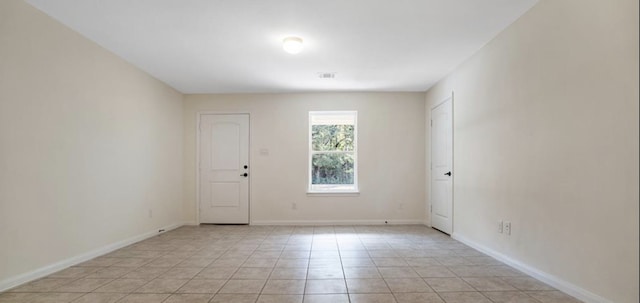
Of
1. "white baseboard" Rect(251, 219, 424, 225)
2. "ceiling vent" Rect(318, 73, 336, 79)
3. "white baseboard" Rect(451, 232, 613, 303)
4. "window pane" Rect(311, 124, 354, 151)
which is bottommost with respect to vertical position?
"white baseboard" Rect(251, 219, 424, 225)

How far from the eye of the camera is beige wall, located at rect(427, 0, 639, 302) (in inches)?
81.0

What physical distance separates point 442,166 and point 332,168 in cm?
186

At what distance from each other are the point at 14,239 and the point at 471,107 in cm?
462

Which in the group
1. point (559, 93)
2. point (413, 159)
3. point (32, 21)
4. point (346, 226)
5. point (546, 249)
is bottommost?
point (346, 226)

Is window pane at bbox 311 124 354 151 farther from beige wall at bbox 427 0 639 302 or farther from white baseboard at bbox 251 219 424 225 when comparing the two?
beige wall at bbox 427 0 639 302

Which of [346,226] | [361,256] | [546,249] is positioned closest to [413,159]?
[346,226]

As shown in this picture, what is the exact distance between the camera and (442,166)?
511 cm

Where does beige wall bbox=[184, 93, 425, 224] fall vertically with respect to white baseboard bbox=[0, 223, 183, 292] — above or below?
above

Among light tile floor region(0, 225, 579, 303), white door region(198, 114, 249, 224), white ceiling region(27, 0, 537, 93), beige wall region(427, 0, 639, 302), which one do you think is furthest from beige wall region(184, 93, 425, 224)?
beige wall region(427, 0, 639, 302)

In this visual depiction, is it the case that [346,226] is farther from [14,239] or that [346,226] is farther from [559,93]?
[14,239]

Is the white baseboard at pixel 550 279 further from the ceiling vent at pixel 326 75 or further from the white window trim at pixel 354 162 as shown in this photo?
the ceiling vent at pixel 326 75

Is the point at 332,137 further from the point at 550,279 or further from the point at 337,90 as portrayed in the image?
the point at 550,279

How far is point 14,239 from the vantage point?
2689 millimetres

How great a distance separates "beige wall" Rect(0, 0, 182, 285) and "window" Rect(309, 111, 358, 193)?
2.61m
